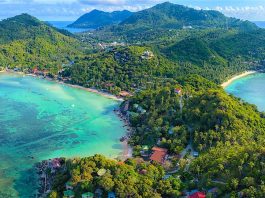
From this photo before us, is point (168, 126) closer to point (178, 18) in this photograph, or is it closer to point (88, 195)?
point (88, 195)

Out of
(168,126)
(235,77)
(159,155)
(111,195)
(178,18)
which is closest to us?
(111,195)

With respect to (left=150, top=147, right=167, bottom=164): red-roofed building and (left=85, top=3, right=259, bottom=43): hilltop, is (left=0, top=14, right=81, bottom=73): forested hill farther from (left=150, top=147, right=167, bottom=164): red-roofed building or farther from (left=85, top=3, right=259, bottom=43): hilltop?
(left=150, top=147, right=167, bottom=164): red-roofed building

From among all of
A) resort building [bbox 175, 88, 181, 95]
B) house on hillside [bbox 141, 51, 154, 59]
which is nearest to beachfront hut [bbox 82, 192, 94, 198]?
resort building [bbox 175, 88, 181, 95]

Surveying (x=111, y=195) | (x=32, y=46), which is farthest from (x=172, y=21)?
(x=111, y=195)

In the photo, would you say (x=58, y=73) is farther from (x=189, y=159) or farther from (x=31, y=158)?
(x=189, y=159)

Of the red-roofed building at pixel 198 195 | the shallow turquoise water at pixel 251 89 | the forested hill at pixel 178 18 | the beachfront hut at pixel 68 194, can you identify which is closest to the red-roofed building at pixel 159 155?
the red-roofed building at pixel 198 195

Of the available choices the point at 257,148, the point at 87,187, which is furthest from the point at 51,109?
the point at 257,148
